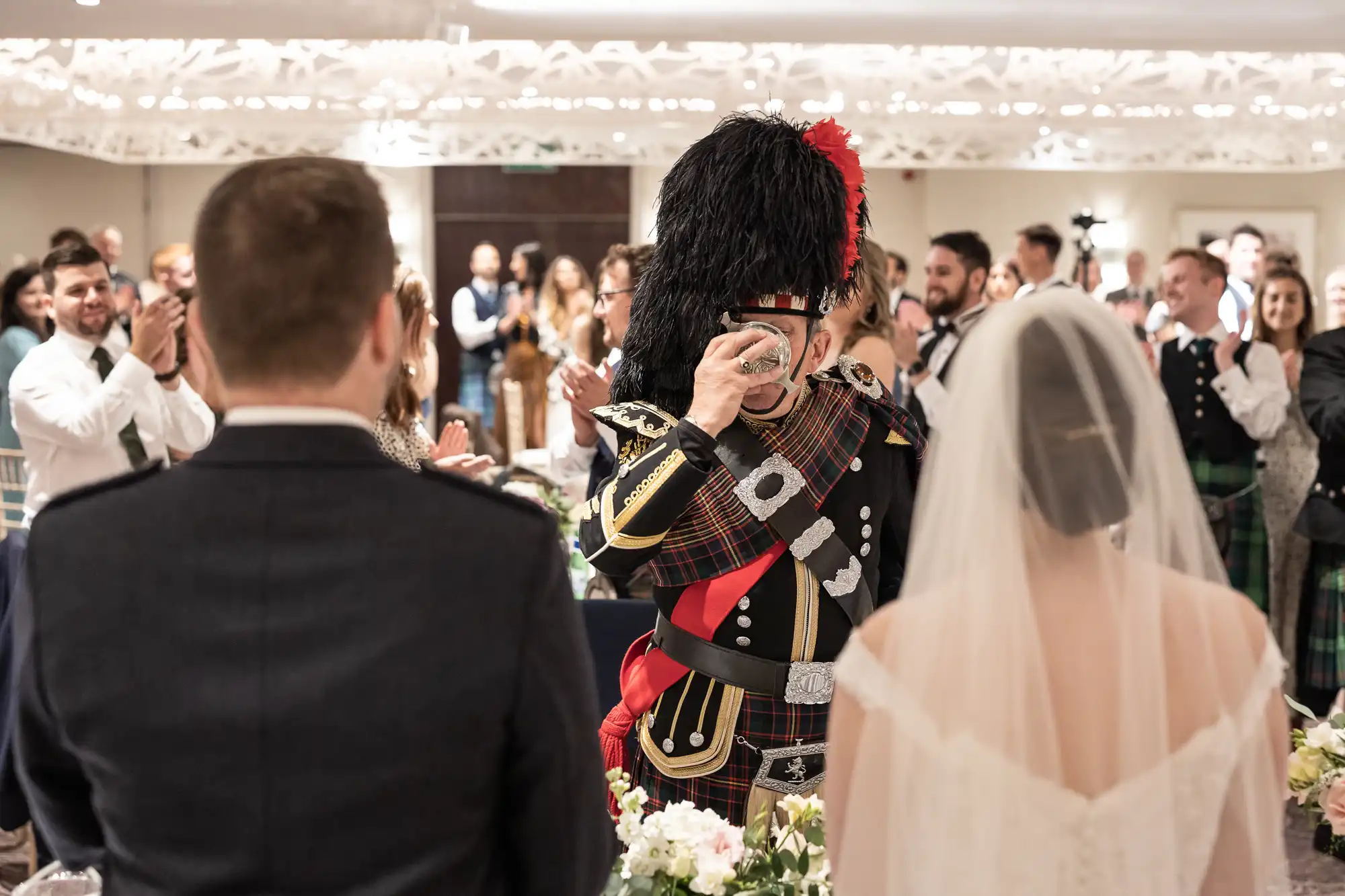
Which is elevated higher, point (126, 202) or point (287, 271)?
point (126, 202)

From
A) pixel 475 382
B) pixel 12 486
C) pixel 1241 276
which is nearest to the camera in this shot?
pixel 12 486

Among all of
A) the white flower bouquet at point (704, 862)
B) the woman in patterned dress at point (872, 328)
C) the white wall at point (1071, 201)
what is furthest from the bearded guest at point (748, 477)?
the white wall at point (1071, 201)

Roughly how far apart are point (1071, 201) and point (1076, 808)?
9.36 meters

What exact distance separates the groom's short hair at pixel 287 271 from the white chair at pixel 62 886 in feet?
3.27

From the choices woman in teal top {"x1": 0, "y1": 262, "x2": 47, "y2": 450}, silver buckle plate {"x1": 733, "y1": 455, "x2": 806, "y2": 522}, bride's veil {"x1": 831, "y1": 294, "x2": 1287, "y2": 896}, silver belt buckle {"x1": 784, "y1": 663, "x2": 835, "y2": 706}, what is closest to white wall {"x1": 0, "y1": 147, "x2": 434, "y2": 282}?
woman in teal top {"x1": 0, "y1": 262, "x2": 47, "y2": 450}

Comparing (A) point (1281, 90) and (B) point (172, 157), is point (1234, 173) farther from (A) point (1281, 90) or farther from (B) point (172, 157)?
(B) point (172, 157)

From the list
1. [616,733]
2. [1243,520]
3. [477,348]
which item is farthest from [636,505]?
[477,348]

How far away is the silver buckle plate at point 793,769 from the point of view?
5.80ft

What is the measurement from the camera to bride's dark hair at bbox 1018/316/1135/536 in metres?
1.09

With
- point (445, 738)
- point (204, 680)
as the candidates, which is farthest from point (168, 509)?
point (445, 738)

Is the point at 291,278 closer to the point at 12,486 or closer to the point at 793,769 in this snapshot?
the point at 793,769

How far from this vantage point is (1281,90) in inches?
247

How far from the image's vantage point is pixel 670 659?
1.82 metres

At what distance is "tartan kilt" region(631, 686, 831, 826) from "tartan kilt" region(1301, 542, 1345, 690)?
3.28 metres
